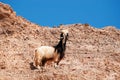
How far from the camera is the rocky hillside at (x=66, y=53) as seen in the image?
18094mm

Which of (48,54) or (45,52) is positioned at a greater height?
(45,52)

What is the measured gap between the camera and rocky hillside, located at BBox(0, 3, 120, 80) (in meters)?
18.1

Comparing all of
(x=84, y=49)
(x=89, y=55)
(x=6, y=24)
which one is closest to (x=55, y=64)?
(x=89, y=55)

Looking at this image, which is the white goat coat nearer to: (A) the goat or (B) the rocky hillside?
(A) the goat

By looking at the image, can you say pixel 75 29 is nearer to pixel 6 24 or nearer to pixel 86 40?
pixel 86 40

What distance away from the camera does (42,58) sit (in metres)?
19.3

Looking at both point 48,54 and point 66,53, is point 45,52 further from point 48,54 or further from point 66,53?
point 66,53

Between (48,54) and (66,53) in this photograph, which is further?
(66,53)

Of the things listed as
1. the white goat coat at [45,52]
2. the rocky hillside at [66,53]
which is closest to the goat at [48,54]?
the white goat coat at [45,52]

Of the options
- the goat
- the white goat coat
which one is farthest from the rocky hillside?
the white goat coat

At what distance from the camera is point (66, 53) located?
23734mm

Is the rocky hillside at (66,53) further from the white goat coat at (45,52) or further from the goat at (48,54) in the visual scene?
the white goat coat at (45,52)


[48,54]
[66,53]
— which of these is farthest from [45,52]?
[66,53]

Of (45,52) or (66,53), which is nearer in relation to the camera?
(45,52)
